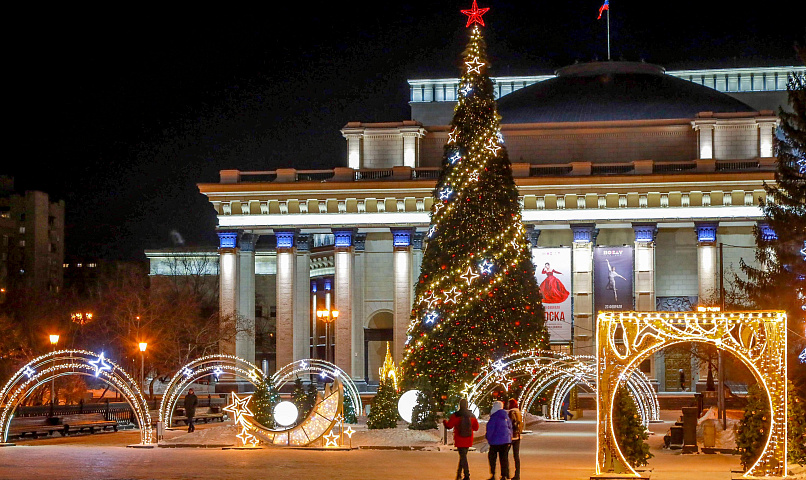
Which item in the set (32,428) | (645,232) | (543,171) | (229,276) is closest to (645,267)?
(645,232)

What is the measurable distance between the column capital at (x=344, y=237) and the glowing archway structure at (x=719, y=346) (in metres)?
49.6

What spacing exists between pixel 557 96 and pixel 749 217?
47.9 ft

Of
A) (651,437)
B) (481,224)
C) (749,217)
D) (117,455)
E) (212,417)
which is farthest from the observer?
(749,217)

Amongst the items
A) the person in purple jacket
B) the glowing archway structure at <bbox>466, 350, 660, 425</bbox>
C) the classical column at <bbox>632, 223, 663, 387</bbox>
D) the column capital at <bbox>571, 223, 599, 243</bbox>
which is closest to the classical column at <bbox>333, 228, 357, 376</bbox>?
the column capital at <bbox>571, 223, 599, 243</bbox>

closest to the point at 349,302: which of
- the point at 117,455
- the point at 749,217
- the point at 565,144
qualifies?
the point at 565,144

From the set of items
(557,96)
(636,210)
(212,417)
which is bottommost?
(212,417)

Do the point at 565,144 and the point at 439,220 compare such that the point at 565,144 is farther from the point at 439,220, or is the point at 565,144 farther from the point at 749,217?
the point at 439,220

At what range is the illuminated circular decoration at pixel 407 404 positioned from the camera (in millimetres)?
41750

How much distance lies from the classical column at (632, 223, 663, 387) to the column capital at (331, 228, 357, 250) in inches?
581

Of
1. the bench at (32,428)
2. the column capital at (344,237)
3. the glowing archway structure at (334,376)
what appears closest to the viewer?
the bench at (32,428)

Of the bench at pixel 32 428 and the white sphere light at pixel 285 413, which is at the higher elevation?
the white sphere light at pixel 285 413

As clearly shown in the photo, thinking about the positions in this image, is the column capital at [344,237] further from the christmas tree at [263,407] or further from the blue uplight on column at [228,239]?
the christmas tree at [263,407]

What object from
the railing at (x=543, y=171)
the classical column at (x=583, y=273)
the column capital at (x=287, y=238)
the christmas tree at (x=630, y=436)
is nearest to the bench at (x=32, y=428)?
the christmas tree at (x=630, y=436)

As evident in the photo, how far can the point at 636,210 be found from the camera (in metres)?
74.6
